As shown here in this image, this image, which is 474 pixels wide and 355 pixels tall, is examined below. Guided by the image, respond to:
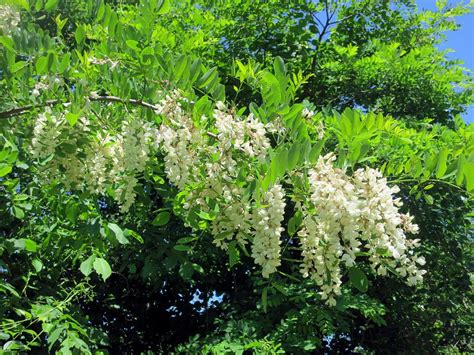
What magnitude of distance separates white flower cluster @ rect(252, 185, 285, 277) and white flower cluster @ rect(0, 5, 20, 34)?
1163 mm

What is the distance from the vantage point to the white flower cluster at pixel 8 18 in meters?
1.93

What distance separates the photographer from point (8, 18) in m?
1.96

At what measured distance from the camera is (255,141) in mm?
1631

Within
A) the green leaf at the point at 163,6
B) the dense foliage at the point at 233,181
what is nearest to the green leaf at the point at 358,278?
the dense foliage at the point at 233,181

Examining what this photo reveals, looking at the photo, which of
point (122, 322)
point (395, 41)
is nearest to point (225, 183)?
point (122, 322)

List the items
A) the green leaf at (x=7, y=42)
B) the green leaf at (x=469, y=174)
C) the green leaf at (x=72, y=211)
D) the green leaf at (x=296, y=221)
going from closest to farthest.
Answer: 1. the green leaf at (x=469, y=174)
2. the green leaf at (x=296, y=221)
3. the green leaf at (x=7, y=42)
4. the green leaf at (x=72, y=211)

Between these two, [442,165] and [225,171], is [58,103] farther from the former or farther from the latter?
[442,165]

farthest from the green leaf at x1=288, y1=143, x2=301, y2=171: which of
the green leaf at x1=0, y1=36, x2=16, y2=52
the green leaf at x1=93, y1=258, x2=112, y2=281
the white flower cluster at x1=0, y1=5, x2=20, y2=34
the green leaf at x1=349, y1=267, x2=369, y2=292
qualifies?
the green leaf at x1=93, y1=258, x2=112, y2=281

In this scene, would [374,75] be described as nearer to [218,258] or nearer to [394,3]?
[394,3]

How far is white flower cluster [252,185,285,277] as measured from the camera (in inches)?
61.0

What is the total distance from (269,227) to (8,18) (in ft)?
4.16

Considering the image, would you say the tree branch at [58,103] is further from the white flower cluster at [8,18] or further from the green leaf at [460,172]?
the green leaf at [460,172]

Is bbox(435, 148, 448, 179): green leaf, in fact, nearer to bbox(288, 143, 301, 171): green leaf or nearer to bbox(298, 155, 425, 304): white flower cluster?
bbox(298, 155, 425, 304): white flower cluster

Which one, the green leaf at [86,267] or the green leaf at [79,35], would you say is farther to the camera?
the green leaf at [86,267]
